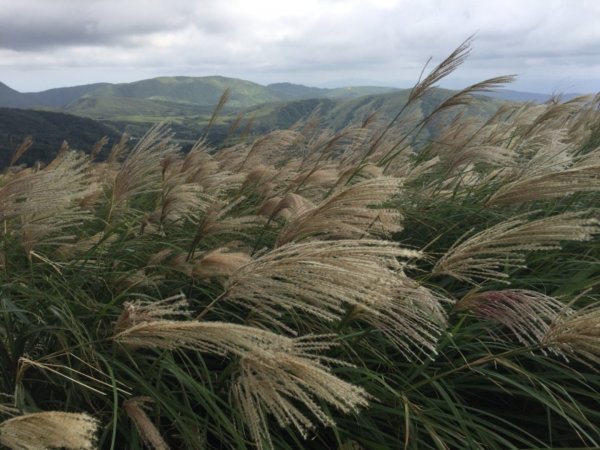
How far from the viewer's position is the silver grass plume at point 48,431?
104 cm

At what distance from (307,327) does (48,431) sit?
1.33 metres

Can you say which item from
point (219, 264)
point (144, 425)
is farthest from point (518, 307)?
point (144, 425)

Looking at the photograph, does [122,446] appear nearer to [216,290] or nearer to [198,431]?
[198,431]

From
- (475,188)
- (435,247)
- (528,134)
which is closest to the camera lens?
(435,247)

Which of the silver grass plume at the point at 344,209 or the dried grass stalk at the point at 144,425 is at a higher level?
the silver grass plume at the point at 344,209

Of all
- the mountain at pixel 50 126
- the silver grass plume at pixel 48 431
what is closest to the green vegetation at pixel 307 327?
the silver grass plume at pixel 48 431

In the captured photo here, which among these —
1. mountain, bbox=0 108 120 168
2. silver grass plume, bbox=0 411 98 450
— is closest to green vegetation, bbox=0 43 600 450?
silver grass plume, bbox=0 411 98 450

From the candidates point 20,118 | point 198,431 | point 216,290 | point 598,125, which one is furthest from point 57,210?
point 20,118

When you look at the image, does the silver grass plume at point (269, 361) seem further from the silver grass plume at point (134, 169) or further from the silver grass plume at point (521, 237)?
the silver grass plume at point (134, 169)

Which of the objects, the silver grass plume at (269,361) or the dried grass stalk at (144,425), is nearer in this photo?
the silver grass plume at (269,361)

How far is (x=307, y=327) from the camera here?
227 cm

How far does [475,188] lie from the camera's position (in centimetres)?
386

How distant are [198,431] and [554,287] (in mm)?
1957

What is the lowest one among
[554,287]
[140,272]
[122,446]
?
[122,446]
